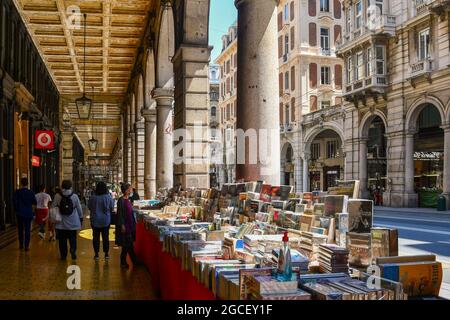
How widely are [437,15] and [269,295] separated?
25731mm

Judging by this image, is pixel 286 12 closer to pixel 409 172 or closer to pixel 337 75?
pixel 337 75

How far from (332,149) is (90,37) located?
2619 cm

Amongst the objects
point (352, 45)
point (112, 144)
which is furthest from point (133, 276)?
point (112, 144)

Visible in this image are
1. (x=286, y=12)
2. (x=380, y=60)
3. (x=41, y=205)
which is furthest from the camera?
(x=286, y=12)

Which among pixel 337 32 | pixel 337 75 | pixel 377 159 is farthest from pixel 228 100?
pixel 377 159

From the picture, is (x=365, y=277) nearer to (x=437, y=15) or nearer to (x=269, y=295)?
(x=269, y=295)

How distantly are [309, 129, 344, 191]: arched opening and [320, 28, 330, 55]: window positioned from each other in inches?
264

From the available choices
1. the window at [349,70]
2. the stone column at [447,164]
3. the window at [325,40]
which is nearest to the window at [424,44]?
the stone column at [447,164]

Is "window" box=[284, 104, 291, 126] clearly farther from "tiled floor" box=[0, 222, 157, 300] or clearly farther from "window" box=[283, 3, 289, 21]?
"tiled floor" box=[0, 222, 157, 300]

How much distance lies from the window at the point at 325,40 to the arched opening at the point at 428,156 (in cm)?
1470

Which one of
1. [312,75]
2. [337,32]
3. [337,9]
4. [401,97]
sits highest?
[337,9]

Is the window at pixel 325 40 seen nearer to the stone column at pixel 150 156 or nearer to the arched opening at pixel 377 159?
the arched opening at pixel 377 159

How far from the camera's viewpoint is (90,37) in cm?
1800

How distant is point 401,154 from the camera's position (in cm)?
2744
